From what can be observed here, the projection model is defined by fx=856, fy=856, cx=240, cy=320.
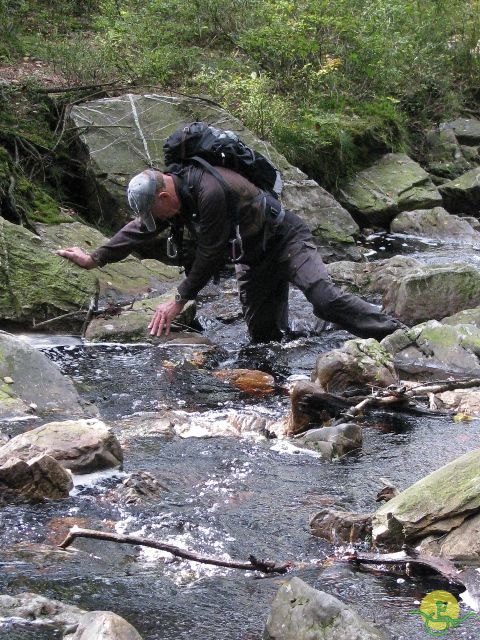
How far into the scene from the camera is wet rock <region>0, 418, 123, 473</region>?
430cm

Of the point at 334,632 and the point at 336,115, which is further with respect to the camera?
the point at 336,115

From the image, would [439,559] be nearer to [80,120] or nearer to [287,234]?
[287,234]

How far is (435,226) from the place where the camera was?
1310 cm

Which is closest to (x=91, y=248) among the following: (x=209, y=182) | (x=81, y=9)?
(x=209, y=182)

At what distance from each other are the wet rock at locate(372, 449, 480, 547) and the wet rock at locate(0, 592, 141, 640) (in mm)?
1305

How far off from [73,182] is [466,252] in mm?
5398

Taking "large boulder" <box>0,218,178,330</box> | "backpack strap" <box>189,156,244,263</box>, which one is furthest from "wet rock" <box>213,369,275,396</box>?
"large boulder" <box>0,218,178,330</box>

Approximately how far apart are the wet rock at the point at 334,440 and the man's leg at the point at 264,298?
217 cm

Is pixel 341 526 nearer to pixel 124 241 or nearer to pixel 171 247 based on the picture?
pixel 171 247

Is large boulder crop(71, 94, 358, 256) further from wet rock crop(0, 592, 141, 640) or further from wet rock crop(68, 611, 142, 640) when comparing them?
wet rock crop(68, 611, 142, 640)

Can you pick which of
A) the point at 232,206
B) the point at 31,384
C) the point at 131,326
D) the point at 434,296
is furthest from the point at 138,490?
the point at 434,296

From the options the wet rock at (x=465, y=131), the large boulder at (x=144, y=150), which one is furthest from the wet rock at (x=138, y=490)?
the wet rock at (x=465, y=131)

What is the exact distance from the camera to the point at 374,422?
18.4 ft

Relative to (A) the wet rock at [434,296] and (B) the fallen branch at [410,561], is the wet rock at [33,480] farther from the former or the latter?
(A) the wet rock at [434,296]
